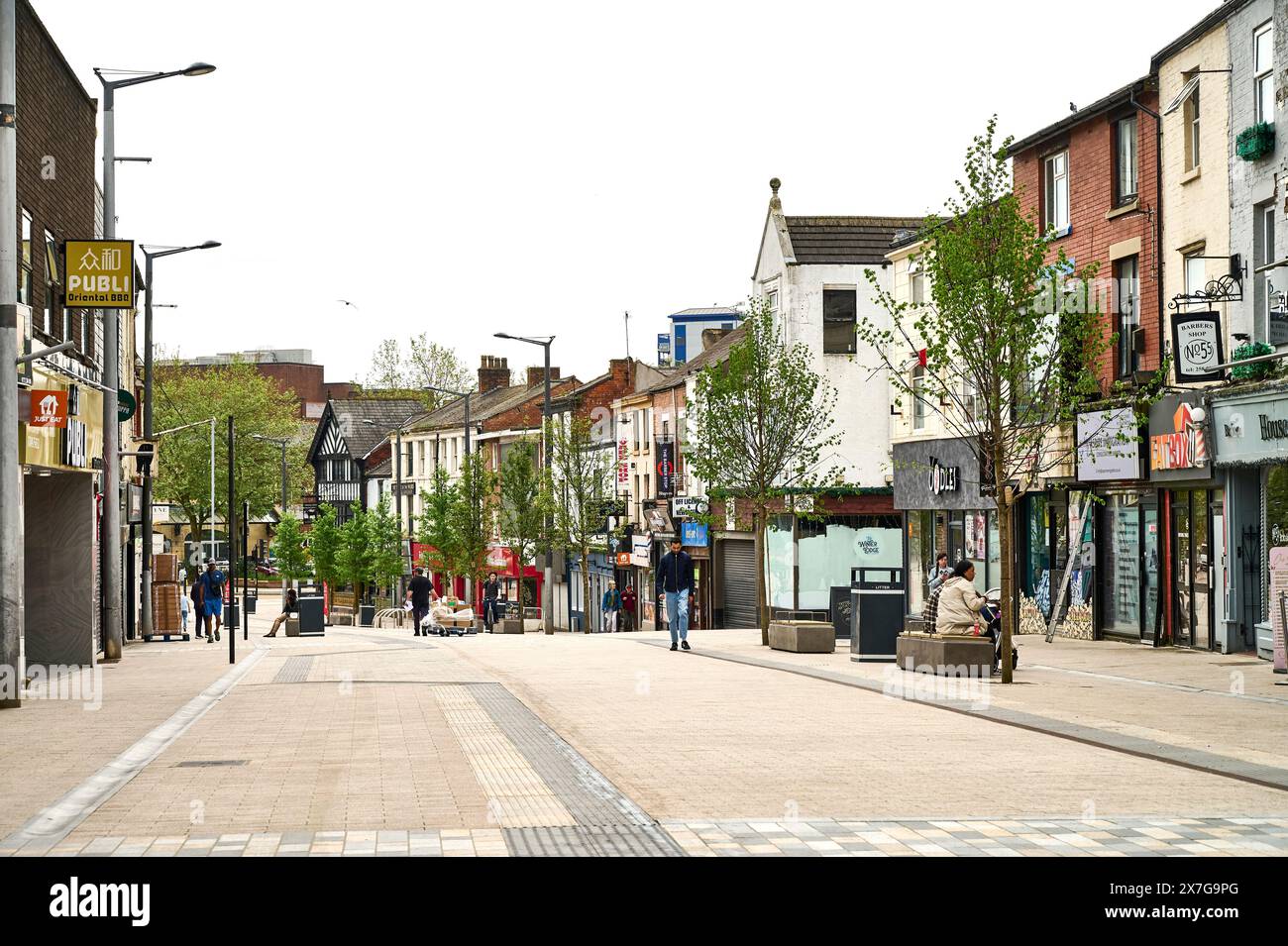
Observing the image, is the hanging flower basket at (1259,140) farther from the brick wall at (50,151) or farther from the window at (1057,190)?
the brick wall at (50,151)

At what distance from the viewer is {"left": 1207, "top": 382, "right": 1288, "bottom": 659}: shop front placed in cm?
2441

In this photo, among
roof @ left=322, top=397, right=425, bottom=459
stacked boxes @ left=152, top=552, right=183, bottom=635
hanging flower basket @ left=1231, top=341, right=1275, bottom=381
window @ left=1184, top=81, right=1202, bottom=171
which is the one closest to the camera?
hanging flower basket @ left=1231, top=341, right=1275, bottom=381

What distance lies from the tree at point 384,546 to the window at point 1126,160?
53.1m

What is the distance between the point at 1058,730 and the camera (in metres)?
14.7

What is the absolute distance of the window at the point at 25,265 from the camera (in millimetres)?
22719

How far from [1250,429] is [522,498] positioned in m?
39.5

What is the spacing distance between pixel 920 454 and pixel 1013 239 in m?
20.0

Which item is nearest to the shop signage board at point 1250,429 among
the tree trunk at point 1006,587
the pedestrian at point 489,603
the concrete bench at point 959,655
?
the tree trunk at point 1006,587

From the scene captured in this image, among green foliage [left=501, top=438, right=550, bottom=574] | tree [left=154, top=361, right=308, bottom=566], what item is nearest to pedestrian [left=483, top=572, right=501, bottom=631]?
green foliage [left=501, top=438, right=550, bottom=574]

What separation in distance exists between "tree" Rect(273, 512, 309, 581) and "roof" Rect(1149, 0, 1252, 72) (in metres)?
64.0

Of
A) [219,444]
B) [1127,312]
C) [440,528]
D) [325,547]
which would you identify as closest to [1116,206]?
[1127,312]

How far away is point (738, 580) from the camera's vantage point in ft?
178

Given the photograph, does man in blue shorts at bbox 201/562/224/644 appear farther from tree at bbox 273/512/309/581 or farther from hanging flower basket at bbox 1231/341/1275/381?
tree at bbox 273/512/309/581
